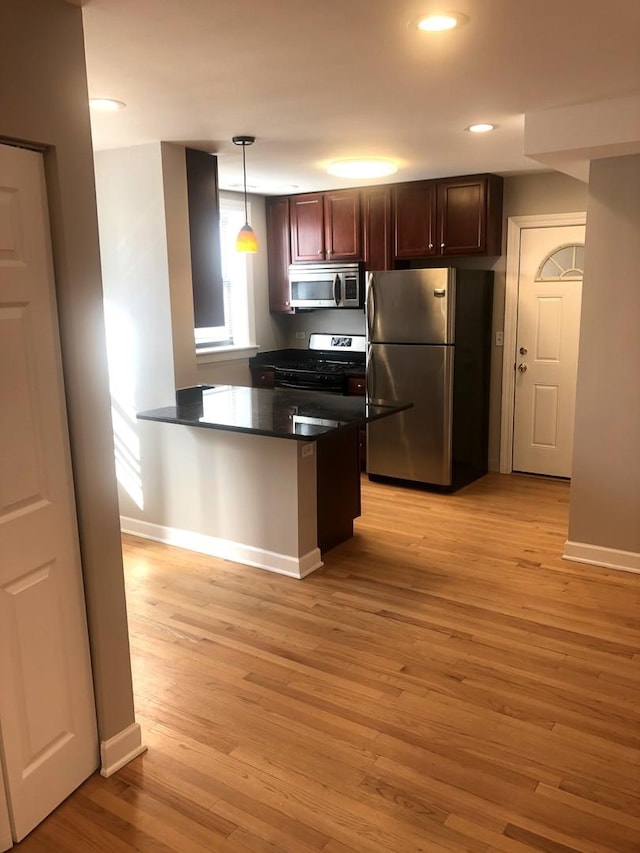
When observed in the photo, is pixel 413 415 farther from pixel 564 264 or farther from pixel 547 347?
pixel 564 264

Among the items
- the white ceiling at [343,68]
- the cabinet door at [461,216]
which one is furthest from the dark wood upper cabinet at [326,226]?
the white ceiling at [343,68]

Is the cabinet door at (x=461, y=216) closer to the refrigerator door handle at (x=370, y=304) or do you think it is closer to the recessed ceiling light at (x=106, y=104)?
the refrigerator door handle at (x=370, y=304)

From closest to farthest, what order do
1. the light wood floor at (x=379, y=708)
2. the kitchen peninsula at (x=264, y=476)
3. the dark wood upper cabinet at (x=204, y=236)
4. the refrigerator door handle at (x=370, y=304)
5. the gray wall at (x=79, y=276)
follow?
the gray wall at (x=79, y=276)
the light wood floor at (x=379, y=708)
the kitchen peninsula at (x=264, y=476)
the dark wood upper cabinet at (x=204, y=236)
the refrigerator door handle at (x=370, y=304)

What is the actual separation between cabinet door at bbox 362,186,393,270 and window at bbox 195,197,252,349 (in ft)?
3.72

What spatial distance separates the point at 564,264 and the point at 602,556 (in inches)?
95.9

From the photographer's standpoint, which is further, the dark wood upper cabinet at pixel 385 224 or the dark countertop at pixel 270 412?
the dark wood upper cabinet at pixel 385 224

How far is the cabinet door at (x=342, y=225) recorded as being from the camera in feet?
18.4

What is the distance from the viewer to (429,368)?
16.6 ft

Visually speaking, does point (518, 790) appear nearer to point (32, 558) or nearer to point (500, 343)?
point (32, 558)

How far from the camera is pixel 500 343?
556cm

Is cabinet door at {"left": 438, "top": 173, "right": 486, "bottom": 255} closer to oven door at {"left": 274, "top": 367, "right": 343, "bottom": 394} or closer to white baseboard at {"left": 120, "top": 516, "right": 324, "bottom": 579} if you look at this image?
oven door at {"left": 274, "top": 367, "right": 343, "bottom": 394}

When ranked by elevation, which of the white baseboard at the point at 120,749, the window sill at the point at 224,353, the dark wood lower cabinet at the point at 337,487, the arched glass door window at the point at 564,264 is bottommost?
the white baseboard at the point at 120,749

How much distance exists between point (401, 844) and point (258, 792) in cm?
48

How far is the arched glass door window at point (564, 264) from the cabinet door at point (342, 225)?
4.87 feet
